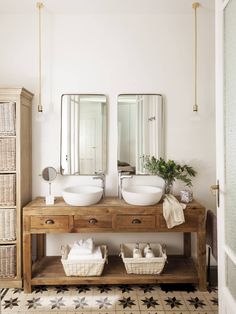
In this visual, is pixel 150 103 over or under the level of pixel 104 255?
over

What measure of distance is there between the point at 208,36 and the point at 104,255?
247 centimetres

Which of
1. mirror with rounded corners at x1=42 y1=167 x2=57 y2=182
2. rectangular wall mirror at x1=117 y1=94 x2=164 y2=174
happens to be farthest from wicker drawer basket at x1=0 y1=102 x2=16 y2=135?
rectangular wall mirror at x1=117 y1=94 x2=164 y2=174

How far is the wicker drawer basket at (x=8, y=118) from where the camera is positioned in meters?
2.35

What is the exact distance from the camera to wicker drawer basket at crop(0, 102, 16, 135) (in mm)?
2348

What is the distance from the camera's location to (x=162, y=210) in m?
2.26

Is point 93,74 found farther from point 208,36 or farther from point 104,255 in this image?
point 104,255

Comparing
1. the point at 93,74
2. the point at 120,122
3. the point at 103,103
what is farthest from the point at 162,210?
the point at 93,74

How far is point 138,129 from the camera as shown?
2.73 m

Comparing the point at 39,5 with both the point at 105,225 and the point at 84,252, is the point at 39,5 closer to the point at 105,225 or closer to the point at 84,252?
the point at 105,225

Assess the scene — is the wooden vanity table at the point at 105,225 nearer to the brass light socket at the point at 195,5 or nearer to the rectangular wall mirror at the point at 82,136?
the rectangular wall mirror at the point at 82,136

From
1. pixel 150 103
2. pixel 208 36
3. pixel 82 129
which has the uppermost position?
pixel 208 36

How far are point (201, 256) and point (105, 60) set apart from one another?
2.13m

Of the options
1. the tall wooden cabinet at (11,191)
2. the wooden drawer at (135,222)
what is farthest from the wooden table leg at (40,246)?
the wooden drawer at (135,222)

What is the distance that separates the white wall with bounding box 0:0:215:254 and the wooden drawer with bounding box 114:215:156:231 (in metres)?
0.96
